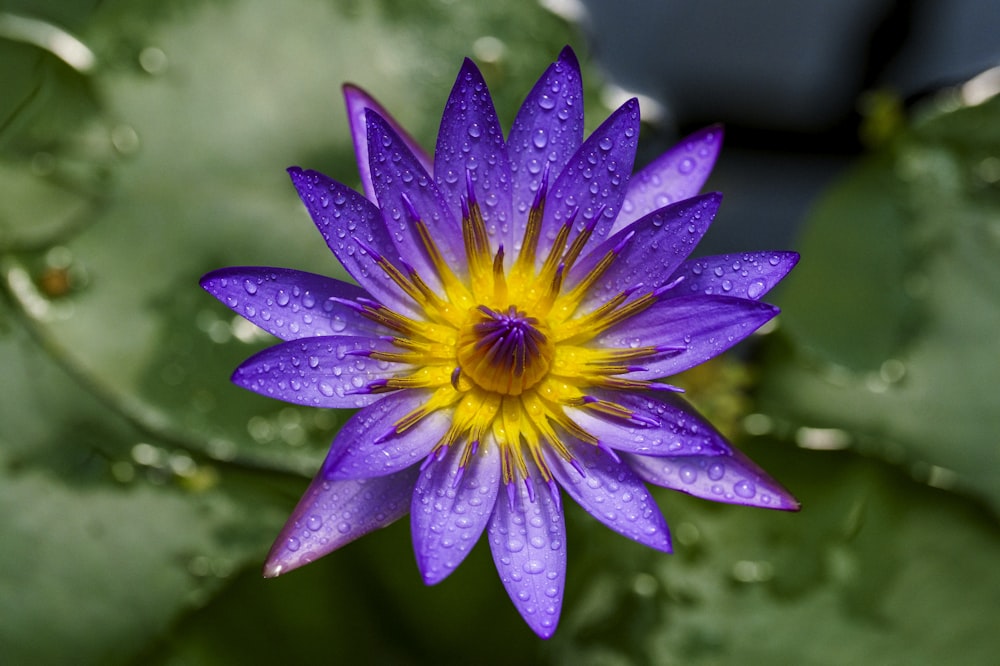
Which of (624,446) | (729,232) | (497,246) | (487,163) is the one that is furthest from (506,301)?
(729,232)

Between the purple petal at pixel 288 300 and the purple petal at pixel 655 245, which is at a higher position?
the purple petal at pixel 655 245

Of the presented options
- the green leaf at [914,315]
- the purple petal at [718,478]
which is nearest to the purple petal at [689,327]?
the purple petal at [718,478]

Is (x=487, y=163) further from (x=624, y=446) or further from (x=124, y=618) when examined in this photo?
(x=124, y=618)

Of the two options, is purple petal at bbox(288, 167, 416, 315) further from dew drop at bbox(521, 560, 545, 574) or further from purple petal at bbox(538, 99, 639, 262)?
dew drop at bbox(521, 560, 545, 574)

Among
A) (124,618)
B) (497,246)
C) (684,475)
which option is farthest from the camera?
(124,618)

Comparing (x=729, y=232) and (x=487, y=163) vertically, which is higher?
(x=729, y=232)

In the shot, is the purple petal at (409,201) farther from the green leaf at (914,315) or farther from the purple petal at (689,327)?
the green leaf at (914,315)

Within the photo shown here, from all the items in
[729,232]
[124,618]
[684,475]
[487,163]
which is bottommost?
[124,618]

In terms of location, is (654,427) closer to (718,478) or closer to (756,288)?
(718,478)
